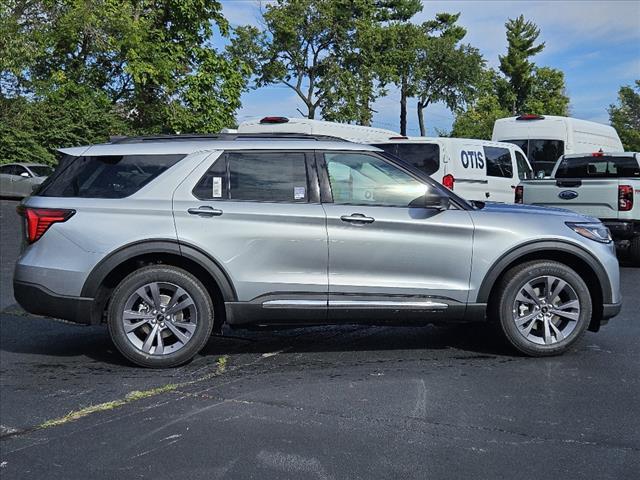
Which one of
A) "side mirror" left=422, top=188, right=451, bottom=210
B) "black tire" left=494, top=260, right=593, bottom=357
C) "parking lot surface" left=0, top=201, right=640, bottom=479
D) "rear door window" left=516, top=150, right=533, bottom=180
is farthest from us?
"rear door window" left=516, top=150, right=533, bottom=180

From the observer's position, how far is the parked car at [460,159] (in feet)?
43.7

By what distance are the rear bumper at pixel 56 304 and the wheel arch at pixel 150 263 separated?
0.20ft

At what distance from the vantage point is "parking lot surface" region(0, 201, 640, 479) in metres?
3.60

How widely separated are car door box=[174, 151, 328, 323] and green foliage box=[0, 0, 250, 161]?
22044 mm

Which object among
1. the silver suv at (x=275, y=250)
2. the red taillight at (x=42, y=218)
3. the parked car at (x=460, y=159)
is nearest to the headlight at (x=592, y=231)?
the silver suv at (x=275, y=250)

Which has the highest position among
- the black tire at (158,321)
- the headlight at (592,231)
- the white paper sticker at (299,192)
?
the white paper sticker at (299,192)

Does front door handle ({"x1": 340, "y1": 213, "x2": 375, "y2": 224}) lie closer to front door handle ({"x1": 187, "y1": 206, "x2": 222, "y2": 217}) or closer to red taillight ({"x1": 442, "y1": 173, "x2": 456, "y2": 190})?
front door handle ({"x1": 187, "y1": 206, "x2": 222, "y2": 217})

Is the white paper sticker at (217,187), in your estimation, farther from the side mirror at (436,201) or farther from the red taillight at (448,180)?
the red taillight at (448,180)

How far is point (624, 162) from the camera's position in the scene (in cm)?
1157

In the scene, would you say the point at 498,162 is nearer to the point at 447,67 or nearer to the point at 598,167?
the point at 598,167

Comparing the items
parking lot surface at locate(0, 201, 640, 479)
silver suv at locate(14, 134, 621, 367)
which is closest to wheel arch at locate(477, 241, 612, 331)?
silver suv at locate(14, 134, 621, 367)

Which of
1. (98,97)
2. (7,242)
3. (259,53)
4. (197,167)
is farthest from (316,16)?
(197,167)

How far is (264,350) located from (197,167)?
167cm

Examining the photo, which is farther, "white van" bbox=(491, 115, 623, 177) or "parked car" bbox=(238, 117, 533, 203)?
"white van" bbox=(491, 115, 623, 177)
